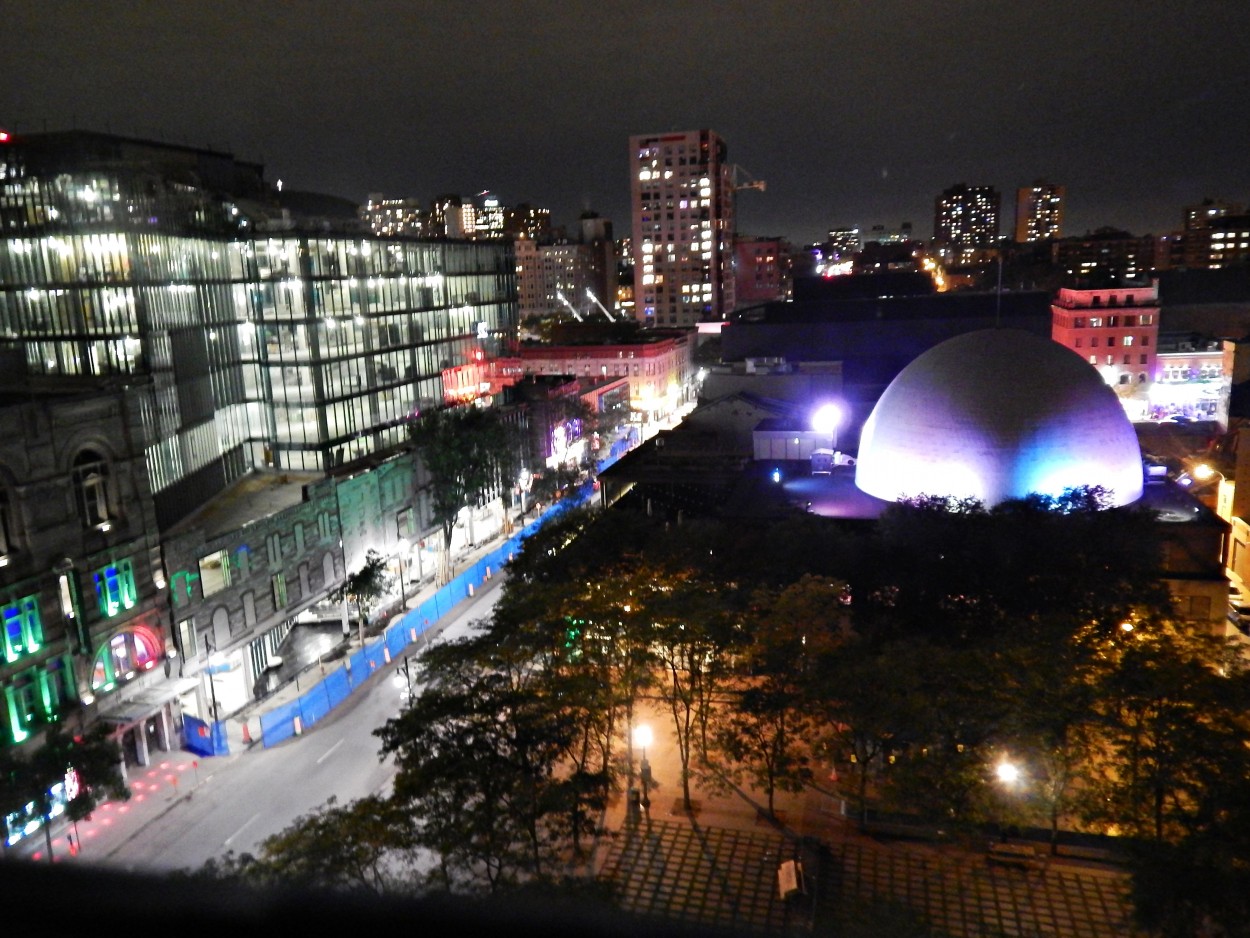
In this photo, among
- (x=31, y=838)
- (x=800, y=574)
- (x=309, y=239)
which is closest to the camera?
(x=31, y=838)

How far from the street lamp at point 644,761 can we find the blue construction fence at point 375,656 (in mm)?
8689

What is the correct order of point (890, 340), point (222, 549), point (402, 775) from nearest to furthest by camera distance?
point (402, 775)
point (222, 549)
point (890, 340)

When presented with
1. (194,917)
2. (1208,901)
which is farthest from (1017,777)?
(194,917)

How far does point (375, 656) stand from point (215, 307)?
61.3ft

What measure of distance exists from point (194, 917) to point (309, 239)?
44.9 meters

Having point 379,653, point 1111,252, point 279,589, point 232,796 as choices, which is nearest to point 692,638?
point 232,796

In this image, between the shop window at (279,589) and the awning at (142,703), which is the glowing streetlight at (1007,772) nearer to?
the awning at (142,703)

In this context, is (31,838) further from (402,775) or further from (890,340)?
(890,340)

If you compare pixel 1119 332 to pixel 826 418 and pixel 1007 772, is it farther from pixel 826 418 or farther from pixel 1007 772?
pixel 1007 772

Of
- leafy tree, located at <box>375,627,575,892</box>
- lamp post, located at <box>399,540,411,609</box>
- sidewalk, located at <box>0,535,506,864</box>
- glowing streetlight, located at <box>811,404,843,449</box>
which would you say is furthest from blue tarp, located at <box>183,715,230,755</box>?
glowing streetlight, located at <box>811,404,843,449</box>

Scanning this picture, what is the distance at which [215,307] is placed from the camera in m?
42.0

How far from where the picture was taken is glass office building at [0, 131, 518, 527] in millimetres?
36906

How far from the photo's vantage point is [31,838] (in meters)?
24.0

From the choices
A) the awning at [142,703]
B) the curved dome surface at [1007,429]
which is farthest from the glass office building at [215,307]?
the curved dome surface at [1007,429]
